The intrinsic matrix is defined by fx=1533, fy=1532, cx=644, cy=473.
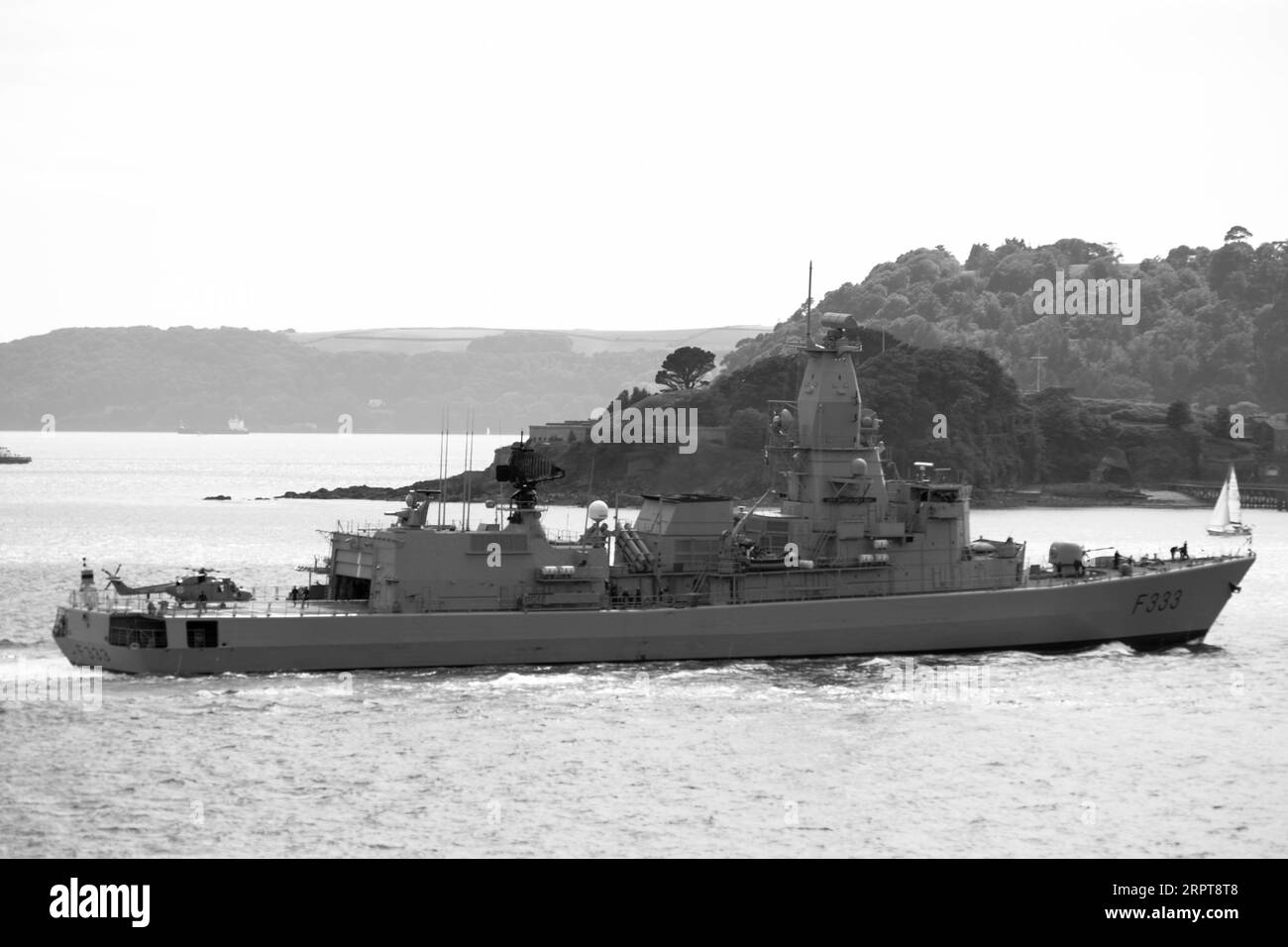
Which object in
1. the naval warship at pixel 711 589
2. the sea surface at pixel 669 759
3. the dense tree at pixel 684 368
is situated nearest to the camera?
the sea surface at pixel 669 759

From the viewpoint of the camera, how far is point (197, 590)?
3281 cm

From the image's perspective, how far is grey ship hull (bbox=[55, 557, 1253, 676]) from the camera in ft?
103

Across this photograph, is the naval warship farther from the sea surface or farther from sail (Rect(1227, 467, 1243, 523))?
sail (Rect(1227, 467, 1243, 523))

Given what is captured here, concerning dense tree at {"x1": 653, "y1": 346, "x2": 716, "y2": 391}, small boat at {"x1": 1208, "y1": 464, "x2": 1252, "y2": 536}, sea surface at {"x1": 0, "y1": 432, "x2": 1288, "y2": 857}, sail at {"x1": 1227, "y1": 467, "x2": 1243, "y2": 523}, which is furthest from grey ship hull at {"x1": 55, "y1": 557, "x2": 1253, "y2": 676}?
Answer: dense tree at {"x1": 653, "y1": 346, "x2": 716, "y2": 391}

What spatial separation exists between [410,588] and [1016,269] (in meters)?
145

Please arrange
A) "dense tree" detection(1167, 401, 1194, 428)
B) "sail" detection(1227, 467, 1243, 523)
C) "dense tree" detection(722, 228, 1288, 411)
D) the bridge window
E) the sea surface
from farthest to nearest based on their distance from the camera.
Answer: "dense tree" detection(722, 228, 1288, 411), "dense tree" detection(1167, 401, 1194, 428), "sail" detection(1227, 467, 1243, 523), the bridge window, the sea surface

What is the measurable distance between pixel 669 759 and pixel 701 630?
774 centimetres

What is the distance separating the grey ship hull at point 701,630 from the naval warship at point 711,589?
4cm

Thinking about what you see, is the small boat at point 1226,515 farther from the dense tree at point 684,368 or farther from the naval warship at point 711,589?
the dense tree at point 684,368

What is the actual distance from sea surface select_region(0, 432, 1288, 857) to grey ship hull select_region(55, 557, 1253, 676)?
439mm

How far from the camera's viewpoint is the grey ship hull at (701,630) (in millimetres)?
31250

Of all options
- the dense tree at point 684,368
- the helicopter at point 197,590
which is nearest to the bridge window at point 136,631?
the helicopter at point 197,590

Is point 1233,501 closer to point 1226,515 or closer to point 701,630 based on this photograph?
point 1226,515
